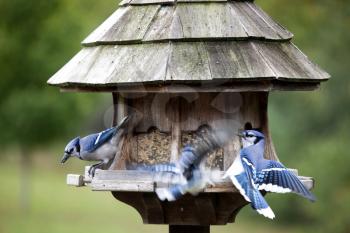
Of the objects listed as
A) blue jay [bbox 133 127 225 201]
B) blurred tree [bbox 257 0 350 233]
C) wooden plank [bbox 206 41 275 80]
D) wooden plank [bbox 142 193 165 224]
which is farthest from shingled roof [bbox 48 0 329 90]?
blurred tree [bbox 257 0 350 233]

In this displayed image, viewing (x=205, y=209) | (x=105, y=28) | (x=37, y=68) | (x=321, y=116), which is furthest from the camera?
(x=37, y=68)

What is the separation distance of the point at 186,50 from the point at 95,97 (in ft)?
69.2

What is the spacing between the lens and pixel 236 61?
646 cm

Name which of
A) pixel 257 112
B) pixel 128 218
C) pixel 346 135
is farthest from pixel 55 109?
pixel 257 112

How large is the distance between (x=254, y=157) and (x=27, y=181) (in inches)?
1014

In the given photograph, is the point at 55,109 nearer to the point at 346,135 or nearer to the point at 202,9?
the point at 346,135

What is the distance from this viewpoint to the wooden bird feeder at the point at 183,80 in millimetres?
6395

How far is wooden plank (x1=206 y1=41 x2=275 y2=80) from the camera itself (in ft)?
20.8

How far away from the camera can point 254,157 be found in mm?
6484

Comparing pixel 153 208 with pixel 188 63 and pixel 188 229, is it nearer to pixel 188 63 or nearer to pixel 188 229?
pixel 188 229

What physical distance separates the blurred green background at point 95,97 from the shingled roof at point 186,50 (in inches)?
365

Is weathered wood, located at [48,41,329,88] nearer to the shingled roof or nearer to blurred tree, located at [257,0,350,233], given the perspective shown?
the shingled roof

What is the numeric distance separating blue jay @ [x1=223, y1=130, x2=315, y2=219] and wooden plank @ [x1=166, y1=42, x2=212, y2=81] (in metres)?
0.60

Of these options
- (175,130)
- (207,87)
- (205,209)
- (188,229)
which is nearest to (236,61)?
(207,87)
